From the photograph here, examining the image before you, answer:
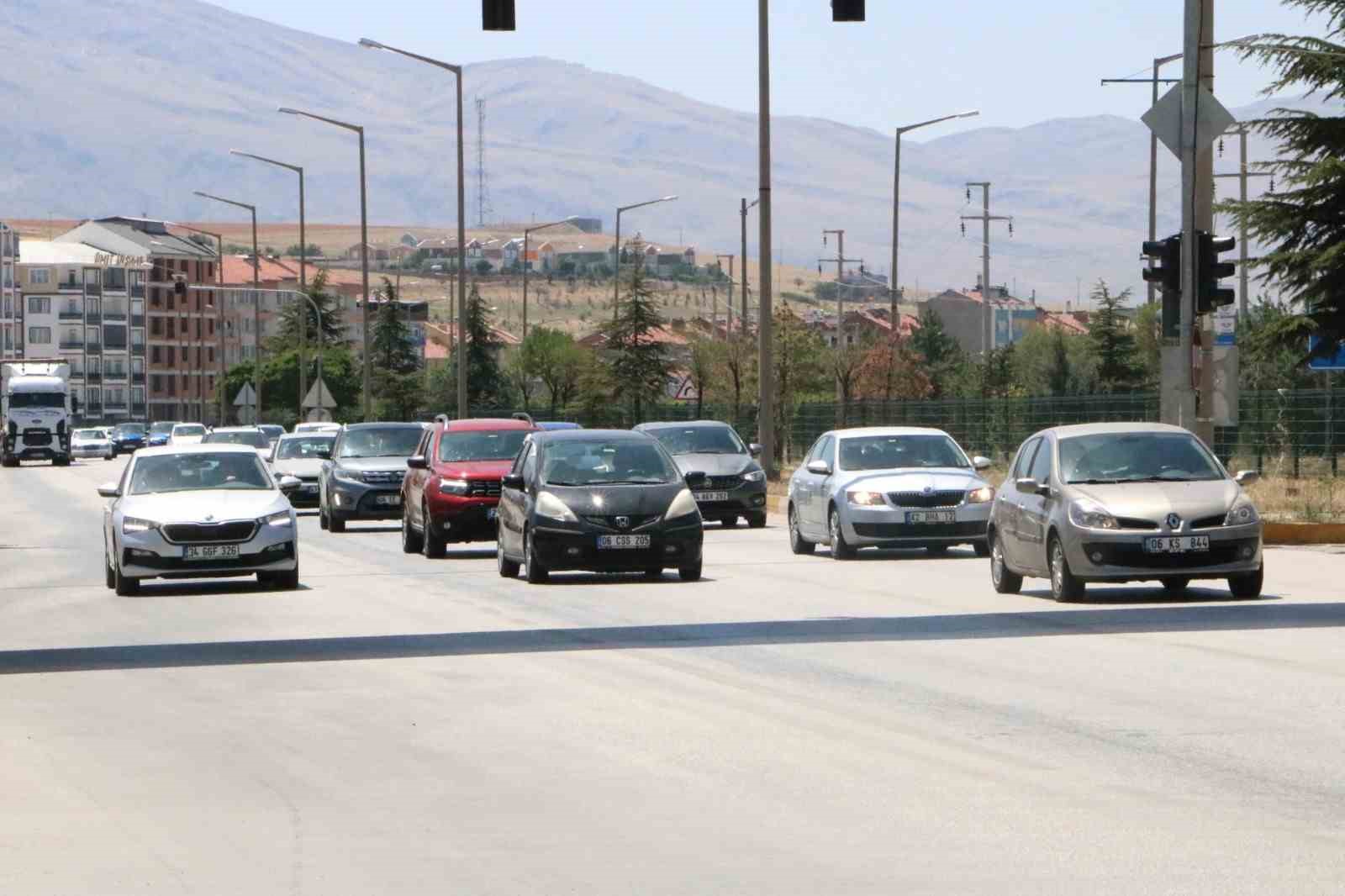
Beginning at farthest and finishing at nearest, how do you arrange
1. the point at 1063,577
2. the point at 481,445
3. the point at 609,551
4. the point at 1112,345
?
1. the point at 1112,345
2. the point at 481,445
3. the point at 609,551
4. the point at 1063,577

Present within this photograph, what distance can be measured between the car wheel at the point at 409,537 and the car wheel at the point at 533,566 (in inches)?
290

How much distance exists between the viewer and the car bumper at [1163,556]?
21797 millimetres

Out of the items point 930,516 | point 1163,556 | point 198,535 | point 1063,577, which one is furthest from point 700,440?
point 1163,556

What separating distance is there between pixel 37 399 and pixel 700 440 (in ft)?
214

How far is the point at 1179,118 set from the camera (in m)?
30.4

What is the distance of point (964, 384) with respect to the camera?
126 metres

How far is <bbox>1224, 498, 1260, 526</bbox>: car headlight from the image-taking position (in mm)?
21891

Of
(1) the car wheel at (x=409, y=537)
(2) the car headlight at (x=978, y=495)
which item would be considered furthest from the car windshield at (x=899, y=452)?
(1) the car wheel at (x=409, y=537)

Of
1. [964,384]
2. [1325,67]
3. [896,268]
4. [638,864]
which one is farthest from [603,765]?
[964,384]

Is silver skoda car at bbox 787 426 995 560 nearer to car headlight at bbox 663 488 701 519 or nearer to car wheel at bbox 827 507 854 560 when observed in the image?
car wheel at bbox 827 507 854 560

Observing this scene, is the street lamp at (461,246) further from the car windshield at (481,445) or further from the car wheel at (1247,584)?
the car wheel at (1247,584)

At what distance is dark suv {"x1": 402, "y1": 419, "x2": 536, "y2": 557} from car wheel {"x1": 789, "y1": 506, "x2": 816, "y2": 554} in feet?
11.5

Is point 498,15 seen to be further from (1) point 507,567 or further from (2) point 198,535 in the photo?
(1) point 507,567

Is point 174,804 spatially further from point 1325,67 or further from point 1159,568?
point 1325,67
